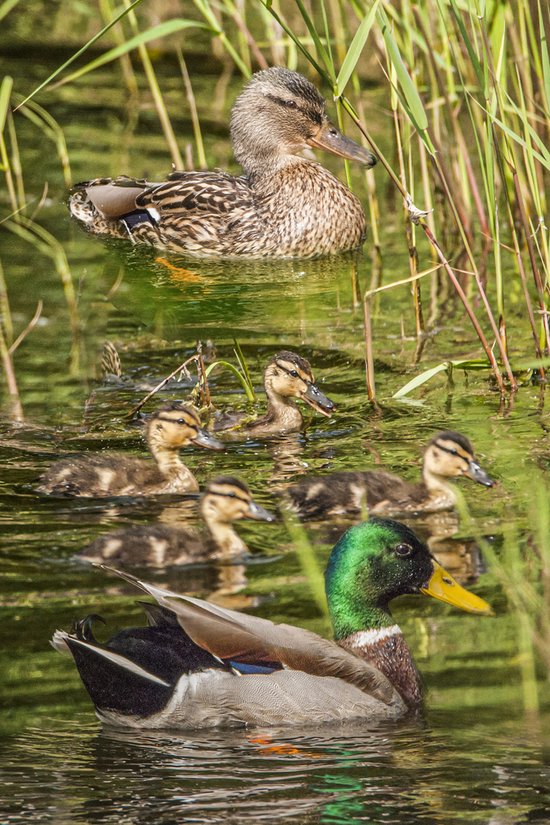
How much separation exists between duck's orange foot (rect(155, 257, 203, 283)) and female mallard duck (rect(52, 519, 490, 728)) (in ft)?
10.0

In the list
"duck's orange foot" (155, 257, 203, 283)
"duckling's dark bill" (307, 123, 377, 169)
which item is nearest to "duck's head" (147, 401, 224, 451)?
"duck's orange foot" (155, 257, 203, 283)

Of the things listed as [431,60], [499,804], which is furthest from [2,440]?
[499,804]

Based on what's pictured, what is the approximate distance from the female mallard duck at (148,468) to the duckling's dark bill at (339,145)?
89.7 inches

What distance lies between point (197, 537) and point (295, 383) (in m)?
1.00

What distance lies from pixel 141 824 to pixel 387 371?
9.80 ft

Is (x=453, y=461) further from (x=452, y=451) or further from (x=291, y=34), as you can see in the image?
(x=291, y=34)

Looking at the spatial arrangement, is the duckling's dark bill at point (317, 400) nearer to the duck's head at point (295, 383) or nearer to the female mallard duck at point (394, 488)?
the duck's head at point (295, 383)

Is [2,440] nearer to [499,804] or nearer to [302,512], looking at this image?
[302,512]

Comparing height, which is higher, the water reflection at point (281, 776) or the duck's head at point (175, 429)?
the duck's head at point (175, 429)

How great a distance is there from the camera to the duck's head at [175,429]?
15.8 ft

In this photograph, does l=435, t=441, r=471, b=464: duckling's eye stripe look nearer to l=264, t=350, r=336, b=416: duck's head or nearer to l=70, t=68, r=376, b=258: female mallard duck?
l=264, t=350, r=336, b=416: duck's head

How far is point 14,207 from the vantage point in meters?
7.07

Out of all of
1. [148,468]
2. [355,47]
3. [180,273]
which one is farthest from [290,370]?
[180,273]

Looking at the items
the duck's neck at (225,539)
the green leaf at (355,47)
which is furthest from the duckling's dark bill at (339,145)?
the duck's neck at (225,539)
